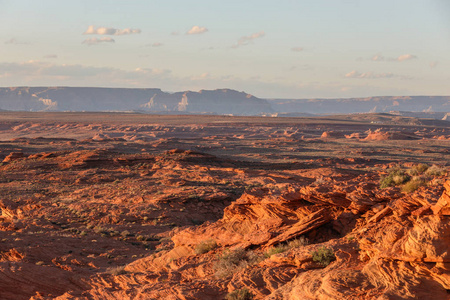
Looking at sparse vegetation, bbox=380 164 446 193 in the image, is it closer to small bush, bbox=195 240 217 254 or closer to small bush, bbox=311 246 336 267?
small bush, bbox=311 246 336 267

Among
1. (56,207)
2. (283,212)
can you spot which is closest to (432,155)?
(56,207)

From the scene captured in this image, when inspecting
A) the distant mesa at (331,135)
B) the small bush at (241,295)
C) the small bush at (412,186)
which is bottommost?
the distant mesa at (331,135)

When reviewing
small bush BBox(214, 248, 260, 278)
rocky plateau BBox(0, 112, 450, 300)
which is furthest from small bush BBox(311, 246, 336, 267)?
small bush BBox(214, 248, 260, 278)

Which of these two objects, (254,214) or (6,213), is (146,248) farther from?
(6,213)

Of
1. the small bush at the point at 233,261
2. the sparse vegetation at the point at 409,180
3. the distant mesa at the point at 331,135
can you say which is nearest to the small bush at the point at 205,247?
the small bush at the point at 233,261

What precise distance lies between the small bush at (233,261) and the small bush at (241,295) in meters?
1.47

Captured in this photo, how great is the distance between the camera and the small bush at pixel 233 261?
10945 mm

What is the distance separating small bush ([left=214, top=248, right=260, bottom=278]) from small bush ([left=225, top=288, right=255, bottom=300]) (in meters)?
1.47

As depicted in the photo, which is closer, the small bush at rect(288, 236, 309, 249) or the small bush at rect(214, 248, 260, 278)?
the small bush at rect(214, 248, 260, 278)

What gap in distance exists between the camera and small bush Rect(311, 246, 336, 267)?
9.82 m

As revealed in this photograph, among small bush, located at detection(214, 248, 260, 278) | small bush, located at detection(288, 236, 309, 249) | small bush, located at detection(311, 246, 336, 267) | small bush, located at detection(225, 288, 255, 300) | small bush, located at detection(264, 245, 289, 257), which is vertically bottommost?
small bush, located at detection(214, 248, 260, 278)

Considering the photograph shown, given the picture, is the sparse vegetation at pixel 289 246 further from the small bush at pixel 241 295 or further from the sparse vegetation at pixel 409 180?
the sparse vegetation at pixel 409 180

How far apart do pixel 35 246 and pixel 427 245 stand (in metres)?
14.1

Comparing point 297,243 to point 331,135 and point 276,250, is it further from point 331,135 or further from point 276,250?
point 331,135
